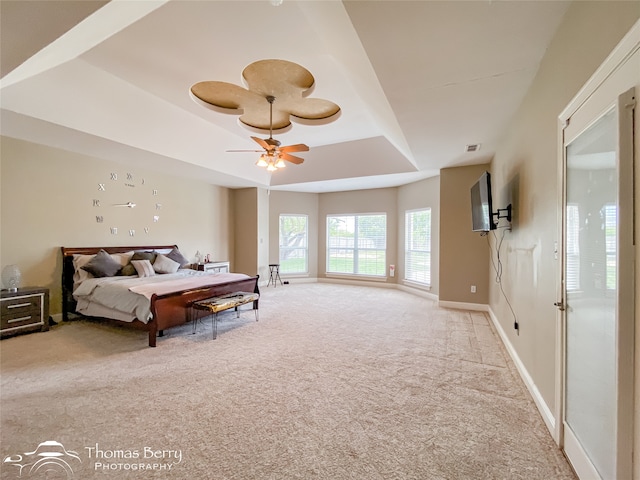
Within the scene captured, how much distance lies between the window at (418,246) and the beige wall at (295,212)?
2.75 meters

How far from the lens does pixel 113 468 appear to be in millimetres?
1693

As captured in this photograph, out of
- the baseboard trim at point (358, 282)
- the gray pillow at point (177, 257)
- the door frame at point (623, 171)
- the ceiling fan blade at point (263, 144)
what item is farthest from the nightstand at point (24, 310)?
the baseboard trim at point (358, 282)

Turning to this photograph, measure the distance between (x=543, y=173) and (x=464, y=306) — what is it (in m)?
3.74

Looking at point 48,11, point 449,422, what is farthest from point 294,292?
point 48,11

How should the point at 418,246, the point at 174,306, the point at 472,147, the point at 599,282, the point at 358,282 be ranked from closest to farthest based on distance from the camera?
the point at 599,282
the point at 174,306
the point at 472,147
the point at 418,246
the point at 358,282

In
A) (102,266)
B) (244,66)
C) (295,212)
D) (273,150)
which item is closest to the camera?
(244,66)

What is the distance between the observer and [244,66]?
3232 millimetres

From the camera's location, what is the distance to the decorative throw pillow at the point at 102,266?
4.57 metres

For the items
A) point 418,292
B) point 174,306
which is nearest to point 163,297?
point 174,306

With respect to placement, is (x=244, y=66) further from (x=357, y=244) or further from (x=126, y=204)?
(x=357, y=244)

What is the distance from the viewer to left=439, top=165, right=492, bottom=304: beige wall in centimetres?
529

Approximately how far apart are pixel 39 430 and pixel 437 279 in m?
6.14

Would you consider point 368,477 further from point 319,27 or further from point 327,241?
point 327,241

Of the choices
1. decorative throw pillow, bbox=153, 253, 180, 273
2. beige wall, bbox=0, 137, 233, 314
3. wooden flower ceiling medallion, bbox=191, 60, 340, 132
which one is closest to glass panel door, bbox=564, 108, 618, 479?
wooden flower ceiling medallion, bbox=191, 60, 340, 132
